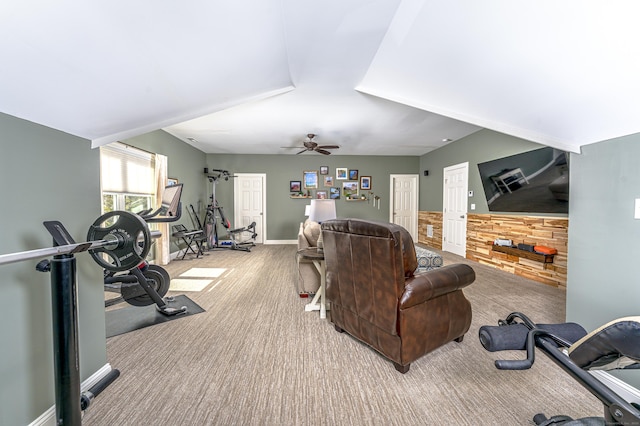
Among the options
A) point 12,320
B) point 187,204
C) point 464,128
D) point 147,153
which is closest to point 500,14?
point 12,320

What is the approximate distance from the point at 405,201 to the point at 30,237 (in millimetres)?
7335

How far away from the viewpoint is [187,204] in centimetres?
579

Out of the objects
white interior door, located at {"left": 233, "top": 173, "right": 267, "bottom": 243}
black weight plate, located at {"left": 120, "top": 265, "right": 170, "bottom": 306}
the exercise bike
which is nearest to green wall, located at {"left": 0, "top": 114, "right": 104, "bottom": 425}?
the exercise bike

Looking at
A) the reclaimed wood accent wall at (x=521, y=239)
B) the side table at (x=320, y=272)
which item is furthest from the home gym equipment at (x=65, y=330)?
the reclaimed wood accent wall at (x=521, y=239)

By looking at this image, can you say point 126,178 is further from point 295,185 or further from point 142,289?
point 295,185

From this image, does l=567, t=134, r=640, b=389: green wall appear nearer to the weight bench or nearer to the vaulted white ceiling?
the vaulted white ceiling

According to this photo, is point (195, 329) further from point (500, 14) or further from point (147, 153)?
point (147, 153)

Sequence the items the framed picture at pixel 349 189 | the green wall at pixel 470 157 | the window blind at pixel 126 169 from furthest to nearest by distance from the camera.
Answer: the framed picture at pixel 349 189, the green wall at pixel 470 157, the window blind at pixel 126 169

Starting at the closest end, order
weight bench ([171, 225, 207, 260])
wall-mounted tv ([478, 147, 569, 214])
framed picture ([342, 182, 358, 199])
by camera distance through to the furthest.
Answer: wall-mounted tv ([478, 147, 569, 214])
weight bench ([171, 225, 207, 260])
framed picture ([342, 182, 358, 199])

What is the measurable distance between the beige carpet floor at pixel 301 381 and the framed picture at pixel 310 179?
16.3 feet

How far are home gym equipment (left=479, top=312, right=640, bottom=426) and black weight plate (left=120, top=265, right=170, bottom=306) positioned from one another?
267 centimetres

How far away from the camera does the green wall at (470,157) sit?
4.17 meters

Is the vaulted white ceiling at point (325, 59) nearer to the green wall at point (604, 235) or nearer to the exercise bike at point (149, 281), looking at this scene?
the green wall at point (604, 235)

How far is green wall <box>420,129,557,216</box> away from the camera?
13.7 feet
